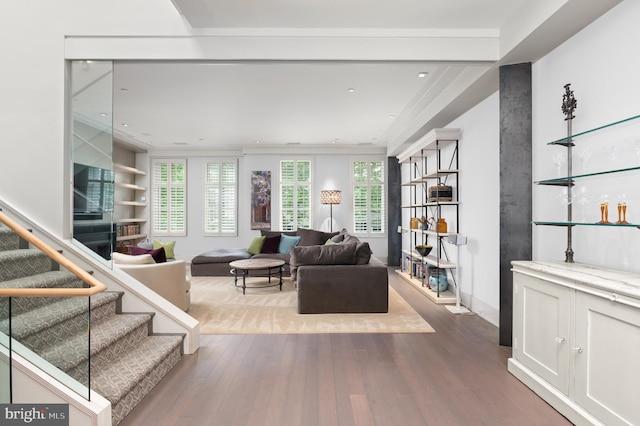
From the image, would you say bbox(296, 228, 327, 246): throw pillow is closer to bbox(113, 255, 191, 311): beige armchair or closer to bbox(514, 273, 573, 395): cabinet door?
bbox(113, 255, 191, 311): beige armchair

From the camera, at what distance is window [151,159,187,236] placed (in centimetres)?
913

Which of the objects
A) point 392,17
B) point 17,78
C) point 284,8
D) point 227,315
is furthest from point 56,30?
point 227,315

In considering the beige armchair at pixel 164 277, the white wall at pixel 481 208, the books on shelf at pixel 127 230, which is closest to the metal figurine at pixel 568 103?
the white wall at pixel 481 208

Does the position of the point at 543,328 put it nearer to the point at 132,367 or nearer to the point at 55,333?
the point at 132,367

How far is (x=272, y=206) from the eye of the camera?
8.89 metres

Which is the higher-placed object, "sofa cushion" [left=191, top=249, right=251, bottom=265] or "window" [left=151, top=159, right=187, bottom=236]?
"window" [left=151, top=159, right=187, bottom=236]

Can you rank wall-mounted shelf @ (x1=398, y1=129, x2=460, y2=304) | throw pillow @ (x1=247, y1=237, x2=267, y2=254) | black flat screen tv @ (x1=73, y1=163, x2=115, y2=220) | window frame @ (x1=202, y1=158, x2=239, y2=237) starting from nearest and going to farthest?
1. black flat screen tv @ (x1=73, y1=163, x2=115, y2=220)
2. wall-mounted shelf @ (x1=398, y1=129, x2=460, y2=304)
3. throw pillow @ (x1=247, y1=237, x2=267, y2=254)
4. window frame @ (x1=202, y1=158, x2=239, y2=237)

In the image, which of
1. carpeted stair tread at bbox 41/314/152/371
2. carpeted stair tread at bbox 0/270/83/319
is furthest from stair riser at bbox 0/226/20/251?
carpeted stair tread at bbox 41/314/152/371

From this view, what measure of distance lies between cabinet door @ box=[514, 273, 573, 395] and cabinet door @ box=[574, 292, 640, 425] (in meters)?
0.11

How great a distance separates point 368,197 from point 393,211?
32.3 inches

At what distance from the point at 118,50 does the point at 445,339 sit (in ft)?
13.8

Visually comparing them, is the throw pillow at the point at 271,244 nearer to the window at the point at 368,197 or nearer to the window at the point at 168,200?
the window at the point at 368,197

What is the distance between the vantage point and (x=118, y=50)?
3326 millimetres

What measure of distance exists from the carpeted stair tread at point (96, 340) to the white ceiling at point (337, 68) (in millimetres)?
1950
